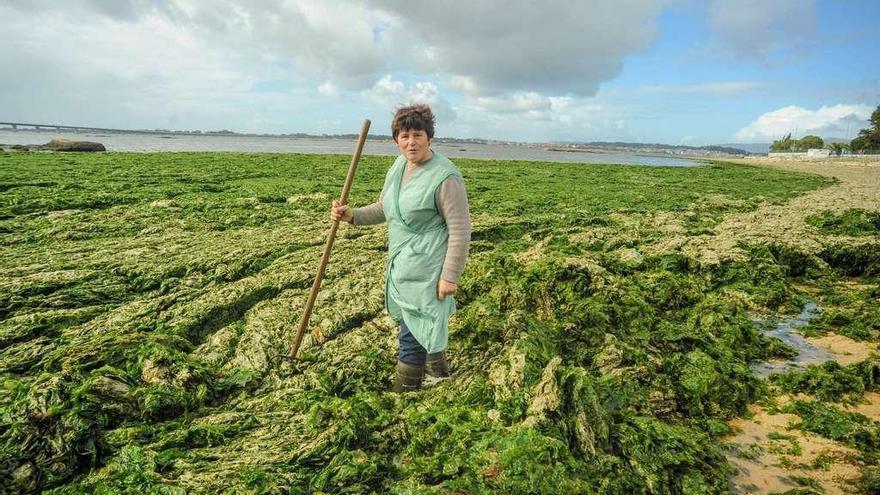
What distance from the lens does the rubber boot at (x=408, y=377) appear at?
3275 mm

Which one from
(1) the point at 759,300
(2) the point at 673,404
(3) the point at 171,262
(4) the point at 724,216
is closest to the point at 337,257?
(3) the point at 171,262

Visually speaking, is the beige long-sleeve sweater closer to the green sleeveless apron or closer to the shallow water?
the green sleeveless apron

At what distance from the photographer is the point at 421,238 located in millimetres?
3078

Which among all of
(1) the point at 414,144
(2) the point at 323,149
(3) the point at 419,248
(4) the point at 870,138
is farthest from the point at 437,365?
(4) the point at 870,138

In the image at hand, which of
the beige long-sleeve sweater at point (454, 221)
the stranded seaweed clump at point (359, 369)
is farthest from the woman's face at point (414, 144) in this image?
the stranded seaweed clump at point (359, 369)

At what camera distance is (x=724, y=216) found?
37.5ft

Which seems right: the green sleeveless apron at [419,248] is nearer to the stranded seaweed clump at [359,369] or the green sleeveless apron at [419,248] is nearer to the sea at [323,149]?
the stranded seaweed clump at [359,369]

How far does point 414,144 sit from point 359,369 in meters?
1.84

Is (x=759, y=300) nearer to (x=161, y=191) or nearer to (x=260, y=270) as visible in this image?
(x=260, y=270)

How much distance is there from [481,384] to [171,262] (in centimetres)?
459

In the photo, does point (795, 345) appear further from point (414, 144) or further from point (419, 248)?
point (414, 144)

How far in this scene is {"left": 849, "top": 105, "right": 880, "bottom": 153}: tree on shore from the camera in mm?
65750

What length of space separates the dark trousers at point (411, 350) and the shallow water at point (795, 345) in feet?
9.77

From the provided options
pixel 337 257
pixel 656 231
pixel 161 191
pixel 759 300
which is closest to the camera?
pixel 759 300
